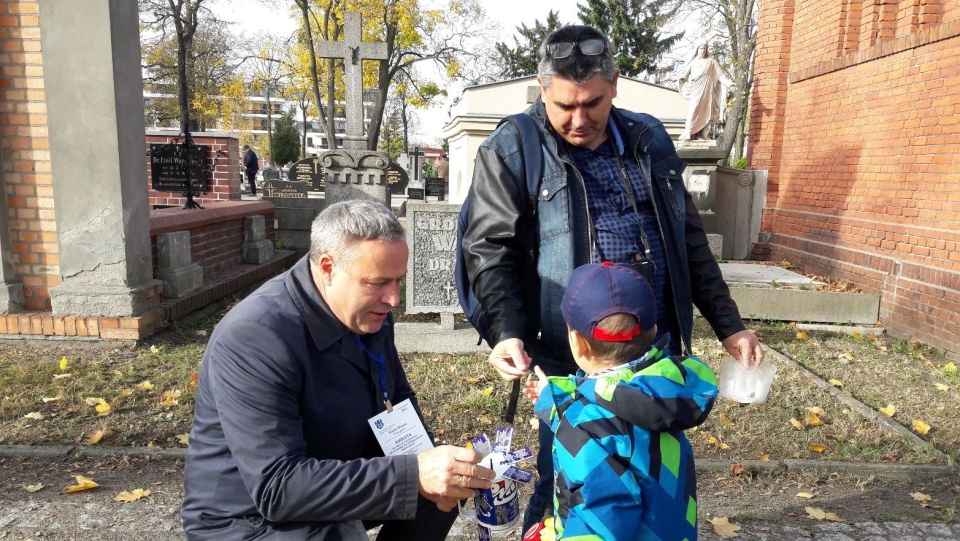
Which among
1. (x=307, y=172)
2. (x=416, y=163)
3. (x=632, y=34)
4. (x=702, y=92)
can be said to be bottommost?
(x=307, y=172)

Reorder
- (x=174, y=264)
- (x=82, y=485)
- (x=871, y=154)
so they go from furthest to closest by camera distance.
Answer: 1. (x=871, y=154)
2. (x=174, y=264)
3. (x=82, y=485)

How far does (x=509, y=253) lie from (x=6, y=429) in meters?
3.30

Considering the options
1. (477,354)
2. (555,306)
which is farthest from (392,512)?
(477,354)

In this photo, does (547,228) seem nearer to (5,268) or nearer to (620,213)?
(620,213)

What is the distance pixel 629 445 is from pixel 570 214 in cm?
78

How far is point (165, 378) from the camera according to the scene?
474 centimetres

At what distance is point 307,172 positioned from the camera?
16.7 metres

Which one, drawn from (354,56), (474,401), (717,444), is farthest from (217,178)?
(717,444)

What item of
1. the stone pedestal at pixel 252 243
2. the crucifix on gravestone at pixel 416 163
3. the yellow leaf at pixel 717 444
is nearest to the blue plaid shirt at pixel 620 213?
the yellow leaf at pixel 717 444

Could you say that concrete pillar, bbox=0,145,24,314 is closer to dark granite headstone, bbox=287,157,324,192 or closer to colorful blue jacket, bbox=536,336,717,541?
colorful blue jacket, bbox=536,336,717,541

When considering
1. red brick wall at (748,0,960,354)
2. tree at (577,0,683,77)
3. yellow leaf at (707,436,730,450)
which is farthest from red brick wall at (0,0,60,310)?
tree at (577,0,683,77)

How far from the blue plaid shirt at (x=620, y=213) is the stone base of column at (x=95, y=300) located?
439 centimetres

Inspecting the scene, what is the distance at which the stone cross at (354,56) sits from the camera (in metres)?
10.8

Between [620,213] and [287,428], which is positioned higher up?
[620,213]
